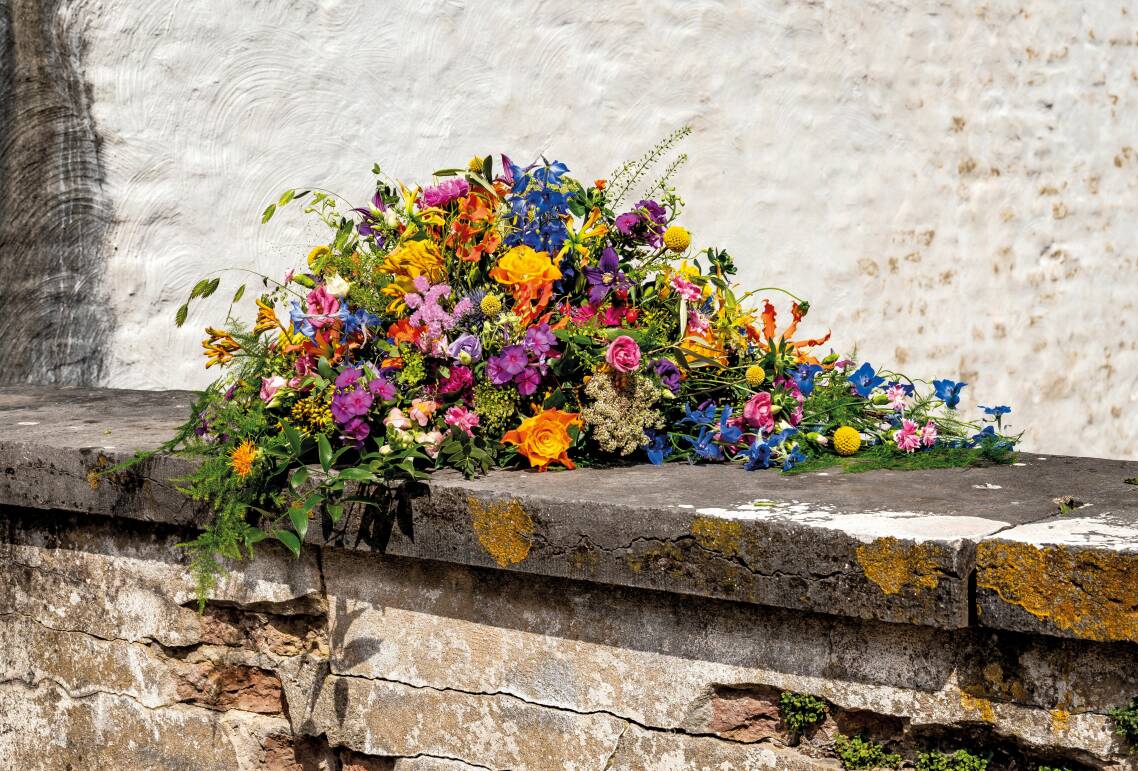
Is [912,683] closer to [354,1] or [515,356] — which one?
[515,356]

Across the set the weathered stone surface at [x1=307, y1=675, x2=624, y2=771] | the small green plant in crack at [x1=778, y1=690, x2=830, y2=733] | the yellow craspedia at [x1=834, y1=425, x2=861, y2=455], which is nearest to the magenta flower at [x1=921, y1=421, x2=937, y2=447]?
the yellow craspedia at [x1=834, y1=425, x2=861, y2=455]

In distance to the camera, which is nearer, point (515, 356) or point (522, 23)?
point (515, 356)

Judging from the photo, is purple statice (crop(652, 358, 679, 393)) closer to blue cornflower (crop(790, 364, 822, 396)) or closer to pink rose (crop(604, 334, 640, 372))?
pink rose (crop(604, 334, 640, 372))

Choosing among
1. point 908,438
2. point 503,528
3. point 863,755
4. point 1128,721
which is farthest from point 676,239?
point 1128,721

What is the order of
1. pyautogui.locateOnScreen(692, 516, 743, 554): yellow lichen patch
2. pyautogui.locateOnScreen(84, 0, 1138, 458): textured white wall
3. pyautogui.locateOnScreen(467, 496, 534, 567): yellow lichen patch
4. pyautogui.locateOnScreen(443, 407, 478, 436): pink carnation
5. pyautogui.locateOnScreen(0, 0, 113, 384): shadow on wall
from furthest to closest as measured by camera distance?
pyautogui.locateOnScreen(84, 0, 1138, 458): textured white wall → pyautogui.locateOnScreen(0, 0, 113, 384): shadow on wall → pyautogui.locateOnScreen(443, 407, 478, 436): pink carnation → pyautogui.locateOnScreen(467, 496, 534, 567): yellow lichen patch → pyautogui.locateOnScreen(692, 516, 743, 554): yellow lichen patch

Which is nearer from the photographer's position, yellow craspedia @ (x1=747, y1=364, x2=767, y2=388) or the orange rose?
the orange rose

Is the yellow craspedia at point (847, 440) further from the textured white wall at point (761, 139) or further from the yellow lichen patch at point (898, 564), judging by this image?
the textured white wall at point (761, 139)

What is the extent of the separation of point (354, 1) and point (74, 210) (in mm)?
1008

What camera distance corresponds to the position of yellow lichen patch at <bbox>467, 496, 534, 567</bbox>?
2053mm

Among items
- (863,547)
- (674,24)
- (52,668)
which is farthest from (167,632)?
(674,24)

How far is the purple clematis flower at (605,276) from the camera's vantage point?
243 centimetres

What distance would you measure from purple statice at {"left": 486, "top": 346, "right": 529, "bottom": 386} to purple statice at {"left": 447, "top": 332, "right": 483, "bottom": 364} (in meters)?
0.05

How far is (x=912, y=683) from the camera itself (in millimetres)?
1858

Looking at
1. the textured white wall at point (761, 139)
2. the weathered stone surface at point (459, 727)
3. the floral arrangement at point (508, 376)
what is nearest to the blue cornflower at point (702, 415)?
the floral arrangement at point (508, 376)
